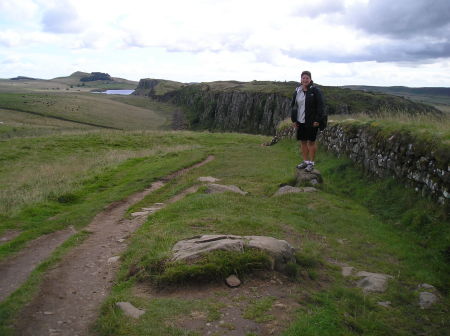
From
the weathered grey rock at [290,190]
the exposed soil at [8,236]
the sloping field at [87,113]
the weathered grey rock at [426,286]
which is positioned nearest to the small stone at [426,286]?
the weathered grey rock at [426,286]

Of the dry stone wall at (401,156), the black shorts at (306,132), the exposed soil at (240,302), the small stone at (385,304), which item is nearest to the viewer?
the exposed soil at (240,302)

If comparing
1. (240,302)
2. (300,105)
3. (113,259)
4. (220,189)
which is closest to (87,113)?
(220,189)

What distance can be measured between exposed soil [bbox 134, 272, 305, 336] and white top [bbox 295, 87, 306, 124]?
7491 millimetres

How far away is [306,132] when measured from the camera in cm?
1403

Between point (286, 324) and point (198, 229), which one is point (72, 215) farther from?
point (286, 324)

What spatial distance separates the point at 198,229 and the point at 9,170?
2174 centimetres

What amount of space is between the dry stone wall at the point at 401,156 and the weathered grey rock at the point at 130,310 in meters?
7.57

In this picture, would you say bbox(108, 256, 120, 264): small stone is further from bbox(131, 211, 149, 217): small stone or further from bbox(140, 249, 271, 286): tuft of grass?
bbox(131, 211, 149, 217): small stone

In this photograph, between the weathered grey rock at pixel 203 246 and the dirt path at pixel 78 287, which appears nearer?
the dirt path at pixel 78 287

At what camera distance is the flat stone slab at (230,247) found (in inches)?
297

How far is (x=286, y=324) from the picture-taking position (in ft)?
18.9

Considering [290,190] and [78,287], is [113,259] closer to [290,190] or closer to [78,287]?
[78,287]

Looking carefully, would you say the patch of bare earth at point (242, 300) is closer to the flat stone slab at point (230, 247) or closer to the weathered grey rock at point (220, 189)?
the flat stone slab at point (230, 247)

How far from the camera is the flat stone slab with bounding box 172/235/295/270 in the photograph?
7.54 meters
